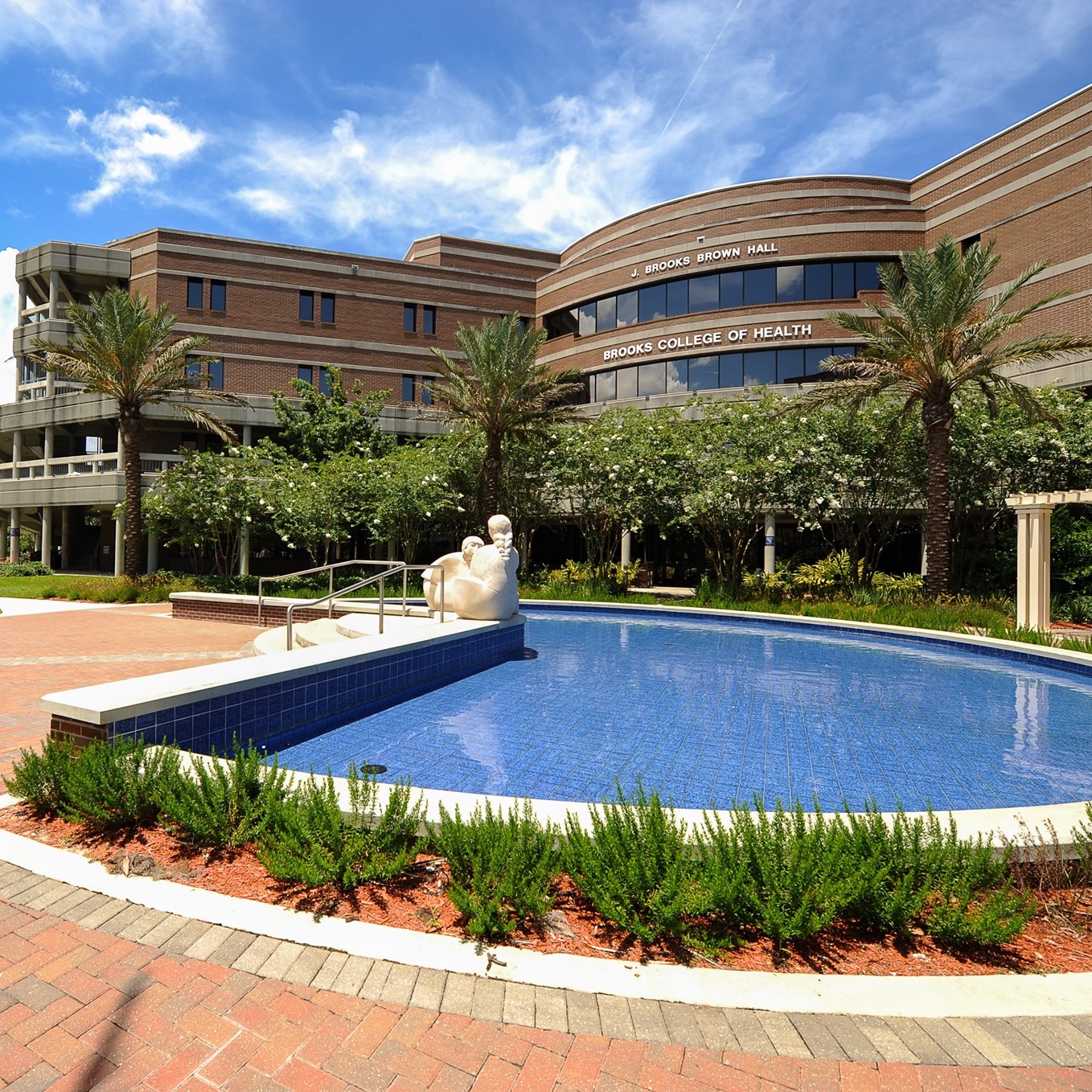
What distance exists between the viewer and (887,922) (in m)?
3.14

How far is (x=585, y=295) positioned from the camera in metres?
35.4

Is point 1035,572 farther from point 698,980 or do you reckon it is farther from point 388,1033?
point 388,1033

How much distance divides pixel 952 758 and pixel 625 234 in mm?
33341

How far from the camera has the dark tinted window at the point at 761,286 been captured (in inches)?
1193

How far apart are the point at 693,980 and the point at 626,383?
32.3m

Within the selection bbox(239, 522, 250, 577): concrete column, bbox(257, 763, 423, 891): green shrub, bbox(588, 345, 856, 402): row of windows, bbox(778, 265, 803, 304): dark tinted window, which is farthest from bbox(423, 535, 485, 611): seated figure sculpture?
bbox(778, 265, 803, 304): dark tinted window

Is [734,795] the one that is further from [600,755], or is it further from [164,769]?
[164,769]

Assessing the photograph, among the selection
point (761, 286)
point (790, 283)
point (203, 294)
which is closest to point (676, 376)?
point (761, 286)

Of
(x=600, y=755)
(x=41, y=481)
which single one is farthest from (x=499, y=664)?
(x=41, y=481)

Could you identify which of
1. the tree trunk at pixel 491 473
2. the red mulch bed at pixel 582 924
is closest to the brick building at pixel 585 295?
the tree trunk at pixel 491 473

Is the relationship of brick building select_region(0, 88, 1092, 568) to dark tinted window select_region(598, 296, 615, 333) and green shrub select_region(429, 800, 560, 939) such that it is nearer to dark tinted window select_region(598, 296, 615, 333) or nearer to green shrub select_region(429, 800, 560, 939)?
dark tinted window select_region(598, 296, 615, 333)

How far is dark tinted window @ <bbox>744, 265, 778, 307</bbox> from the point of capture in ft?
99.4

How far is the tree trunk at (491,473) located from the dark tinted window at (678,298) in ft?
45.8

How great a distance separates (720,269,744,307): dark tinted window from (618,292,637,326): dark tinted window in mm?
4564
